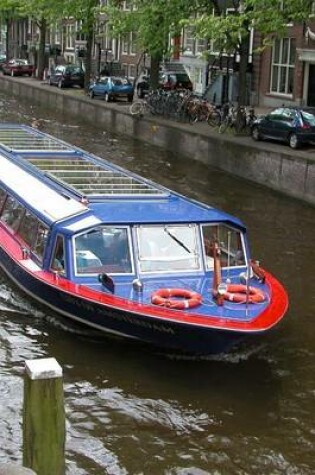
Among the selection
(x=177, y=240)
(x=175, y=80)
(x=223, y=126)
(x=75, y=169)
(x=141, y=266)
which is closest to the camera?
(x=141, y=266)

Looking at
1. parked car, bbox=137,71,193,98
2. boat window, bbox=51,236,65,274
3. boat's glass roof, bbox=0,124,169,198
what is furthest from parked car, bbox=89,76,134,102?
boat window, bbox=51,236,65,274

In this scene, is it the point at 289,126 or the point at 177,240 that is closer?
the point at 177,240

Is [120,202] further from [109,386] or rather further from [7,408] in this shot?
[7,408]

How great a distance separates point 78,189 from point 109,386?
4.13 meters

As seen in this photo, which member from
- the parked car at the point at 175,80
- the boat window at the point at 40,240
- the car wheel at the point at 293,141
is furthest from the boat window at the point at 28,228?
the parked car at the point at 175,80

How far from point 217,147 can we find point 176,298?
15.9m

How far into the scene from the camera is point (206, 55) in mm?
23172

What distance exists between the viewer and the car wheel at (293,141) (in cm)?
2306

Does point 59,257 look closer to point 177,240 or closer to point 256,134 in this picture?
point 177,240

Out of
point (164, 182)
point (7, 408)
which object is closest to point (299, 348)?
point (7, 408)

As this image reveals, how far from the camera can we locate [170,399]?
30.6ft

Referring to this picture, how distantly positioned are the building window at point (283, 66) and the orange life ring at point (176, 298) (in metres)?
28.8

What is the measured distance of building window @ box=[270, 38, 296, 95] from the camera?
3728cm

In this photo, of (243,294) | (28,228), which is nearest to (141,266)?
(243,294)
